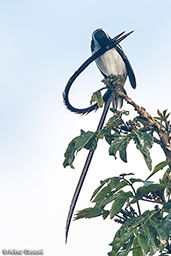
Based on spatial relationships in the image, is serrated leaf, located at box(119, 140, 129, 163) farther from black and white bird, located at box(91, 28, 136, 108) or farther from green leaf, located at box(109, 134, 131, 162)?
black and white bird, located at box(91, 28, 136, 108)

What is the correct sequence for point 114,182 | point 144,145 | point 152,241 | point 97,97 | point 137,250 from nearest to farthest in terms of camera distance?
1. point 152,241
2. point 137,250
3. point 114,182
4. point 144,145
5. point 97,97

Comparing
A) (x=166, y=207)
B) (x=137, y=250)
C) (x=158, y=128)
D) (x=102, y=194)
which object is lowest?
(x=137, y=250)

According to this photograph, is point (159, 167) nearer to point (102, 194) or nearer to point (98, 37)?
point (102, 194)

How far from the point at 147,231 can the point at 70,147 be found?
928 mm

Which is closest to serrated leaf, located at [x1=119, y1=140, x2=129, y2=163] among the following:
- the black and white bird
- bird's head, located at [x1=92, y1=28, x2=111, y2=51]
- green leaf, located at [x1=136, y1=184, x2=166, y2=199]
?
green leaf, located at [x1=136, y1=184, x2=166, y2=199]

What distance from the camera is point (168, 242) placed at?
2.93 m

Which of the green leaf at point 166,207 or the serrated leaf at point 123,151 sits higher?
the serrated leaf at point 123,151

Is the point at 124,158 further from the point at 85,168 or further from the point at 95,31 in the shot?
the point at 95,31

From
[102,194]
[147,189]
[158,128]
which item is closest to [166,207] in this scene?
[147,189]

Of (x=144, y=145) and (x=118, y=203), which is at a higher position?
(x=144, y=145)

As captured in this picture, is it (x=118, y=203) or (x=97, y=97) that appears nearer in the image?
(x=118, y=203)

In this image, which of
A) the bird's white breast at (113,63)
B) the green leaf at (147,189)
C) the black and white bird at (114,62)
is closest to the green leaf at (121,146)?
the green leaf at (147,189)

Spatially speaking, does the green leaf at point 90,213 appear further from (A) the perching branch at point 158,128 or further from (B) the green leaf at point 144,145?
(A) the perching branch at point 158,128

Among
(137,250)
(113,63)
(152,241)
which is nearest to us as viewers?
(152,241)
